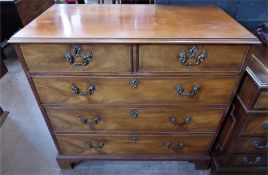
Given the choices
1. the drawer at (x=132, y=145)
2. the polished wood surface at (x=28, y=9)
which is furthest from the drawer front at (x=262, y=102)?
the polished wood surface at (x=28, y=9)

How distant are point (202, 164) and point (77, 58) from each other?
3.43 ft

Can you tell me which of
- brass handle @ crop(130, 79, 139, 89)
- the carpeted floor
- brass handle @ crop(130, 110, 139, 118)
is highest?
brass handle @ crop(130, 79, 139, 89)

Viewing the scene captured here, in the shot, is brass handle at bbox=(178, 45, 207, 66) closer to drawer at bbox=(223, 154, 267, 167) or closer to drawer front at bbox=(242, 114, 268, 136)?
drawer front at bbox=(242, 114, 268, 136)

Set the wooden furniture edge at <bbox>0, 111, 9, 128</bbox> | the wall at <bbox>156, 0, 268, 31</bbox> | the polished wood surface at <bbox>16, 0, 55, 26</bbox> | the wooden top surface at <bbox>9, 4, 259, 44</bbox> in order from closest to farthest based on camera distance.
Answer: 1. the wooden top surface at <bbox>9, 4, 259, 44</bbox>
2. the wall at <bbox>156, 0, 268, 31</bbox>
3. the wooden furniture edge at <bbox>0, 111, 9, 128</bbox>
4. the polished wood surface at <bbox>16, 0, 55, 26</bbox>

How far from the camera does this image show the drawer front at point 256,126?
954mm

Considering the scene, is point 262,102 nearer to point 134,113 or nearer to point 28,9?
point 134,113

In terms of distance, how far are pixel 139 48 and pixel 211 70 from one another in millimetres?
332

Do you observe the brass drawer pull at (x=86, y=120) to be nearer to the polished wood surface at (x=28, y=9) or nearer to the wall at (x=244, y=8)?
the wall at (x=244, y=8)

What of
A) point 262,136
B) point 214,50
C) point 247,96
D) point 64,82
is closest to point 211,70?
point 214,50

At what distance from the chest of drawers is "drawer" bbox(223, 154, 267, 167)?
0.15 metres

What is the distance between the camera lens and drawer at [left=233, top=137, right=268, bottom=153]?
106 centimetres

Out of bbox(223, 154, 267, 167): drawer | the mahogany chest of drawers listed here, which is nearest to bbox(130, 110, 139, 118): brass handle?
the mahogany chest of drawers

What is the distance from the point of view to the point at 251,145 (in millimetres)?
1093

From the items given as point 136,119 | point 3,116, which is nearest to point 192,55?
point 136,119
